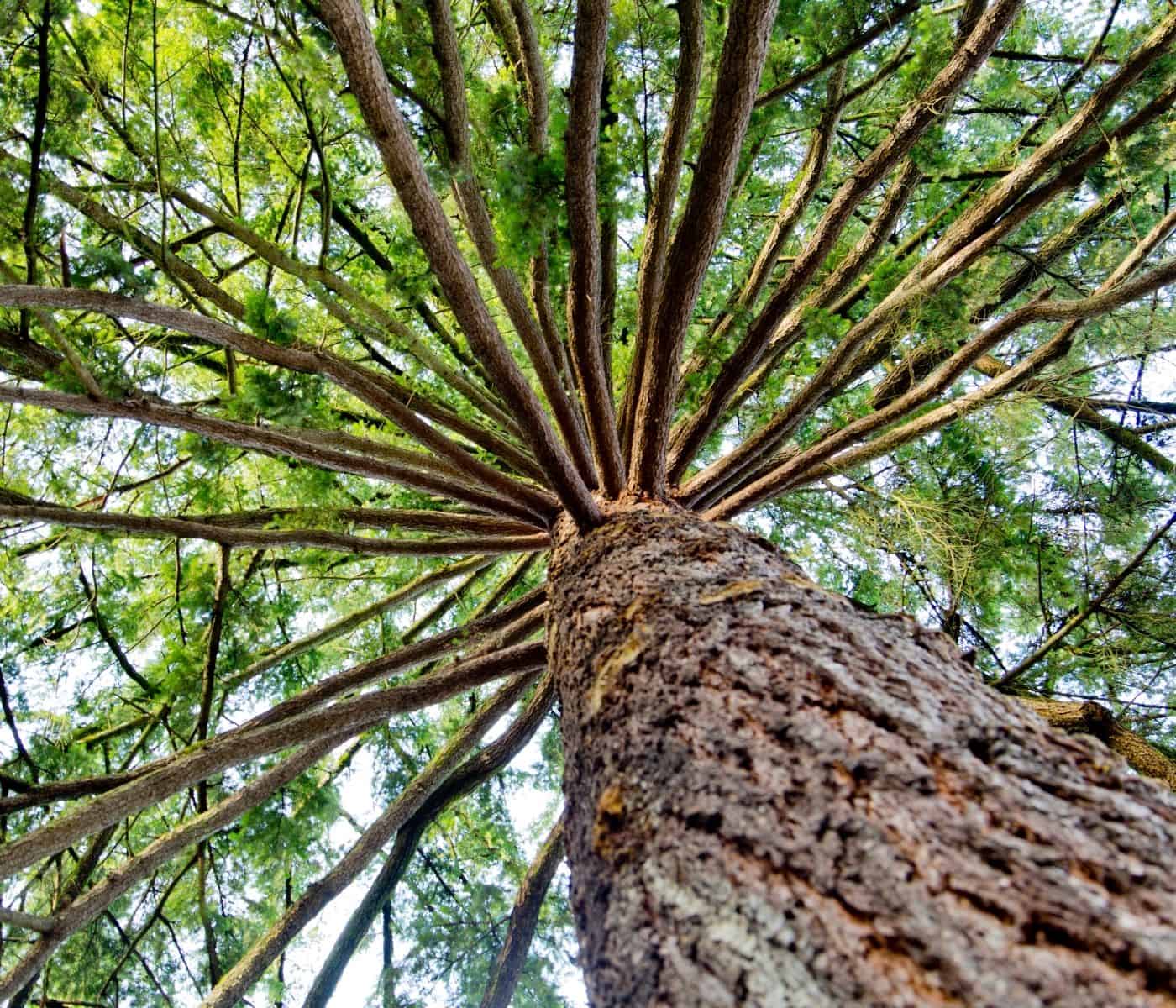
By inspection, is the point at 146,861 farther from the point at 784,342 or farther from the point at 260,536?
the point at 784,342

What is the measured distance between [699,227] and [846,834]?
1.89 meters

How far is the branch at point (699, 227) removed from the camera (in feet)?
5.86

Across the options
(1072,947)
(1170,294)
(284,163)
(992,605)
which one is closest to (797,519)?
(992,605)

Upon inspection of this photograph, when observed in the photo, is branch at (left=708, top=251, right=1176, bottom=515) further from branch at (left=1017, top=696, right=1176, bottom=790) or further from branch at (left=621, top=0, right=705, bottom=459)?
branch at (left=1017, top=696, right=1176, bottom=790)

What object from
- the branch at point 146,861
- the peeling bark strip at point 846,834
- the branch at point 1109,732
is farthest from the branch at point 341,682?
the branch at point 1109,732

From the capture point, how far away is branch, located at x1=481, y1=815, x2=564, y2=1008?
10.8 feet

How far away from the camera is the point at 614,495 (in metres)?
3.21

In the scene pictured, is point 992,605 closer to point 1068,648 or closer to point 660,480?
point 1068,648

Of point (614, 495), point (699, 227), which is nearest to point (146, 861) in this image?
point (614, 495)

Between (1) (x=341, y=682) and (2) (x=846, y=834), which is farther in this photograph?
(1) (x=341, y=682)

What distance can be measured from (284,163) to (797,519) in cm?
393

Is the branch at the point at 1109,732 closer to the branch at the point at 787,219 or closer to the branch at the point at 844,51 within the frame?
the branch at the point at 787,219

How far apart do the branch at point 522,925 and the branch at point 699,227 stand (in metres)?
1.82

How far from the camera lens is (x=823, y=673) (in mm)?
1207
